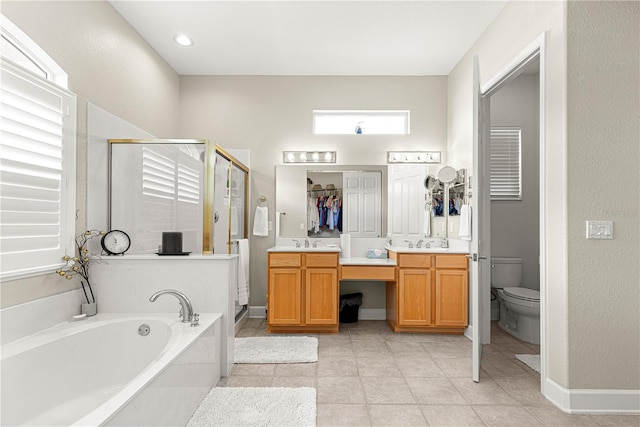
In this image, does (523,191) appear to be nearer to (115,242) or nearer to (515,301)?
(515,301)

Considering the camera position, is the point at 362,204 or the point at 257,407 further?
the point at 362,204

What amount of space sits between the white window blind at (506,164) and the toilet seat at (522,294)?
41.5 inches

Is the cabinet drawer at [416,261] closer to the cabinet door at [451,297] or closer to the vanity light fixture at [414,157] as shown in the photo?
the cabinet door at [451,297]

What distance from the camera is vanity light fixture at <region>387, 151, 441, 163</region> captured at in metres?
4.13

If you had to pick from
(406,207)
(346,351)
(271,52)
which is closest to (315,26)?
(271,52)

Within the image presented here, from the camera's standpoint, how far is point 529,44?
97.4 inches

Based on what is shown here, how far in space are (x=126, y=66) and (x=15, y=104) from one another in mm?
1309

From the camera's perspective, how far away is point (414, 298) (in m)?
3.54

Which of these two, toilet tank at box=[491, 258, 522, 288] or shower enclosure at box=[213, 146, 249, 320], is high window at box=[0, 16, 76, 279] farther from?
toilet tank at box=[491, 258, 522, 288]

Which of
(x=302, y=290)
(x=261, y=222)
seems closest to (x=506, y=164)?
(x=302, y=290)

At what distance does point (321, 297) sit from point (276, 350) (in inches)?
27.3

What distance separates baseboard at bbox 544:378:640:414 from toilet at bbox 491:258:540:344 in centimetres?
112

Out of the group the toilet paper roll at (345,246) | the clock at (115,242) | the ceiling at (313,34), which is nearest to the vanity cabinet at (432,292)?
the toilet paper roll at (345,246)

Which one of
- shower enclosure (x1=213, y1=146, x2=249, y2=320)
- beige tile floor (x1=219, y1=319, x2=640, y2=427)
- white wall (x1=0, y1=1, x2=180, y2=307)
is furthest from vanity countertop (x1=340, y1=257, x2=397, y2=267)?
white wall (x1=0, y1=1, x2=180, y2=307)
